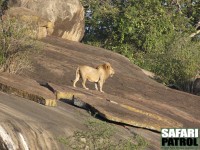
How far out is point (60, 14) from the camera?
29.5 m

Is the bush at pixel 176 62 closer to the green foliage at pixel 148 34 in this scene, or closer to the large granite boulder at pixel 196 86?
the green foliage at pixel 148 34

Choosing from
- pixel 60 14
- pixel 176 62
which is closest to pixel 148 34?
pixel 176 62

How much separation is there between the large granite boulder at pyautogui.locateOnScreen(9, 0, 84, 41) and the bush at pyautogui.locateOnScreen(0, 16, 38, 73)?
791 centimetres

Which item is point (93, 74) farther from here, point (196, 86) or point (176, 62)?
point (176, 62)

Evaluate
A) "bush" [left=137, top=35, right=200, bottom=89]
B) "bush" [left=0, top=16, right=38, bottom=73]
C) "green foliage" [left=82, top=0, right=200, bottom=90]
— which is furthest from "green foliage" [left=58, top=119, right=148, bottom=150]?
"green foliage" [left=82, top=0, right=200, bottom=90]

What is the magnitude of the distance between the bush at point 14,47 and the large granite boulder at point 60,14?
791 centimetres

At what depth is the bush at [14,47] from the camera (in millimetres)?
18716

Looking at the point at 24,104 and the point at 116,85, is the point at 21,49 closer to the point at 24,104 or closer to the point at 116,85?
the point at 116,85

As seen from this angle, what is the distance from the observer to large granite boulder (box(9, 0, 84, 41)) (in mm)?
28609

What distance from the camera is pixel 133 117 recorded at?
52.4 ft

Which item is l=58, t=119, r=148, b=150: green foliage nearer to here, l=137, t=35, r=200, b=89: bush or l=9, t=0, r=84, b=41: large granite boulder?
l=9, t=0, r=84, b=41: large granite boulder

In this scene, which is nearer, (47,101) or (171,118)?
(47,101)

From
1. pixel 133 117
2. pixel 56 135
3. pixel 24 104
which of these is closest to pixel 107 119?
pixel 133 117

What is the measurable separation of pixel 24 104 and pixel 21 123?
2.36 meters
